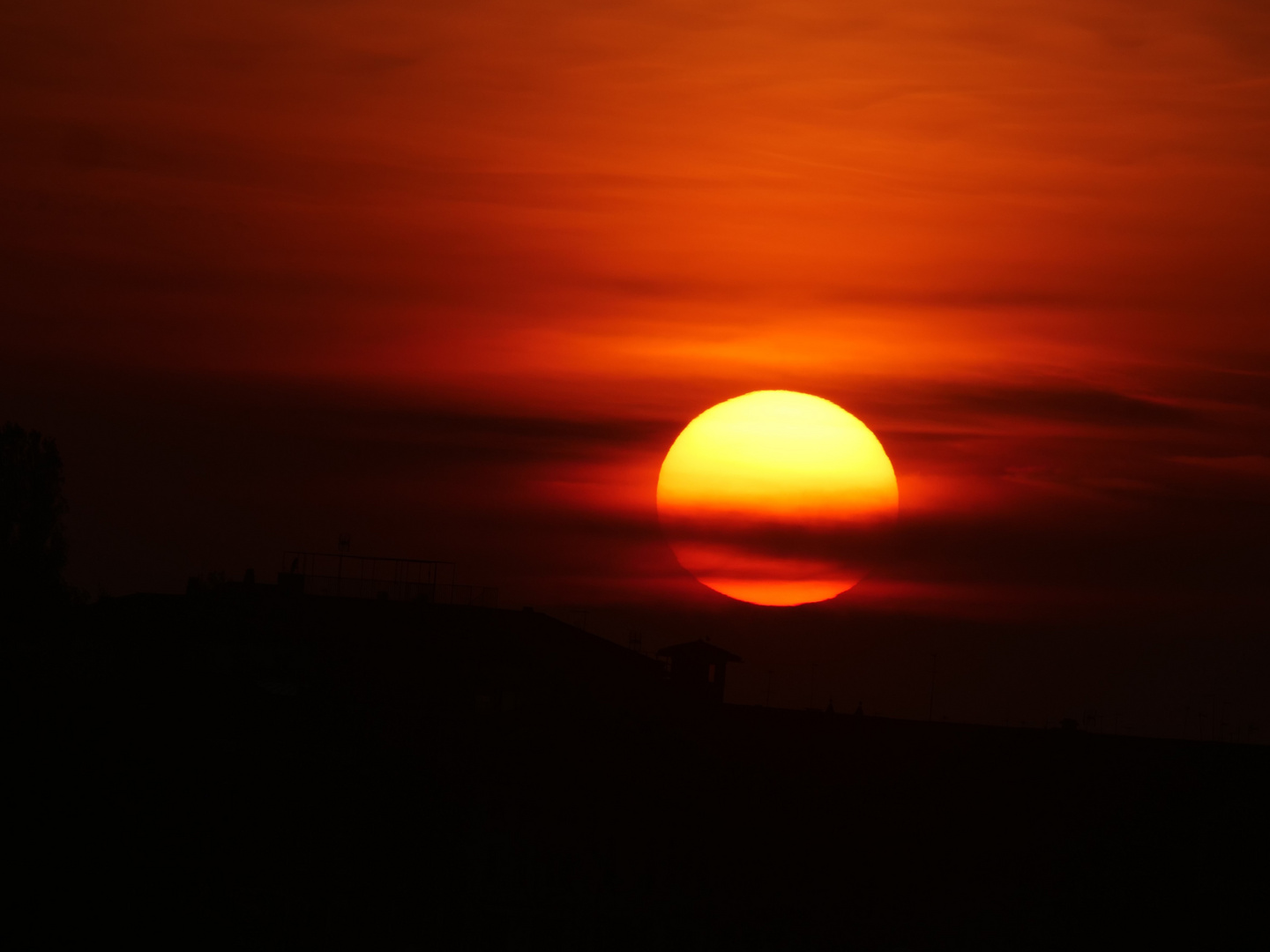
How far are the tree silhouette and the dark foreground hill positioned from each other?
18.0 metres

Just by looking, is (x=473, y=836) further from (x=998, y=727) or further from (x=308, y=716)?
(x=998, y=727)

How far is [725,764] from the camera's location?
41.0 m

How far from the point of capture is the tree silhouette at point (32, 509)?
62.8 m

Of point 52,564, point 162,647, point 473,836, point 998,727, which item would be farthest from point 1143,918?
point 52,564

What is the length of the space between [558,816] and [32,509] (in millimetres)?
35164

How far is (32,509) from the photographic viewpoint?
6394 cm

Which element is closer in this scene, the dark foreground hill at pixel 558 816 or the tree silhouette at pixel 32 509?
the dark foreground hill at pixel 558 816

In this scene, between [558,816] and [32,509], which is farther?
[32,509]

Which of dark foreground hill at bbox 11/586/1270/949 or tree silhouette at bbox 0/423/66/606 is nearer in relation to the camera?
dark foreground hill at bbox 11/586/1270/949

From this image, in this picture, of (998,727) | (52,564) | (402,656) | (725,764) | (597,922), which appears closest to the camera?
(597,922)

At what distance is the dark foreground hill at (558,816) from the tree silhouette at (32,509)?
17976mm

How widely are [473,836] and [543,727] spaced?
405 inches

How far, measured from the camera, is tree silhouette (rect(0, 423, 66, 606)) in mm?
62844

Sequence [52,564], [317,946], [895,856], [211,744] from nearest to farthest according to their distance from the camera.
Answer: [317,946], [211,744], [895,856], [52,564]
